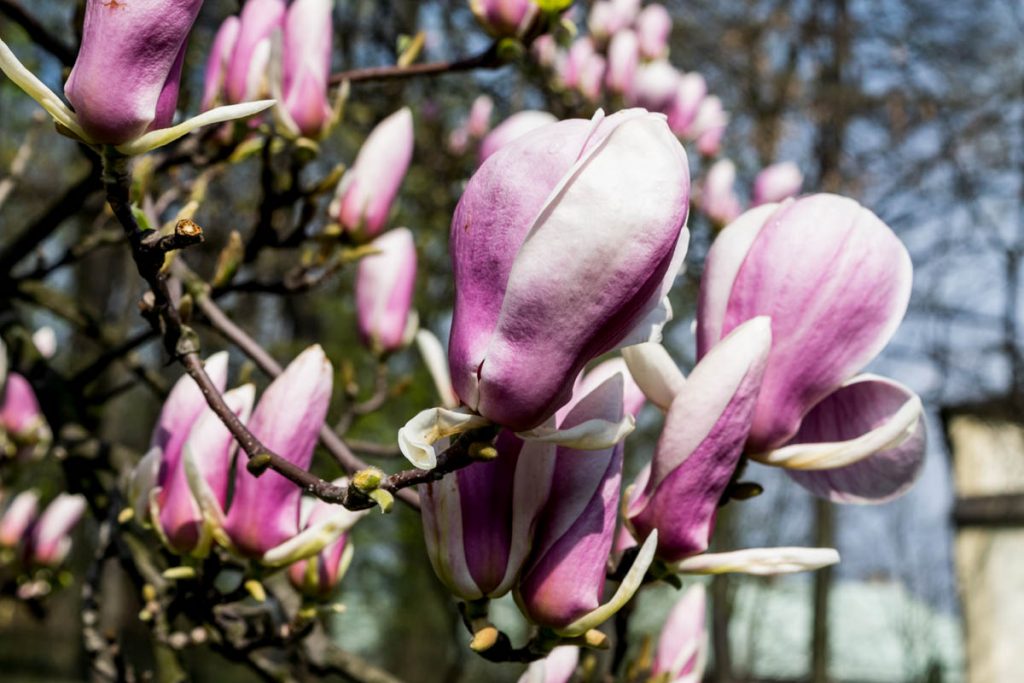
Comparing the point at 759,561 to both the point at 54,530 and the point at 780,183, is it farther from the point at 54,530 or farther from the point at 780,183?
the point at 780,183

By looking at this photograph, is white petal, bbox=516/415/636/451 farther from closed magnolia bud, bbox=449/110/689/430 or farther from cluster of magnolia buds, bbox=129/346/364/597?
cluster of magnolia buds, bbox=129/346/364/597

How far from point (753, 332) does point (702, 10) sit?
13.2ft

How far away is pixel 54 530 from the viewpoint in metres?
1.86

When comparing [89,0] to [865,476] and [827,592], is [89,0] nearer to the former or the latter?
[865,476]

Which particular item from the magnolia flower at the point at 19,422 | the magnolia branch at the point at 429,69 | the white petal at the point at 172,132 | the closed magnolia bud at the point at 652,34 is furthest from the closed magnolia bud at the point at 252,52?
the closed magnolia bud at the point at 652,34

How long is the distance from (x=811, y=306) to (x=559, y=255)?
0.83 ft

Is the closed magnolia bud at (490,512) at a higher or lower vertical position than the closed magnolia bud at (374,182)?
higher

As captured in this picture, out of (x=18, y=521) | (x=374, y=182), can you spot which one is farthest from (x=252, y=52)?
(x=18, y=521)

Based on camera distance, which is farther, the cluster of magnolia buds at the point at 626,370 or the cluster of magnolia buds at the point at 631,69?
the cluster of magnolia buds at the point at 631,69

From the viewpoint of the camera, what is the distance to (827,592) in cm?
412

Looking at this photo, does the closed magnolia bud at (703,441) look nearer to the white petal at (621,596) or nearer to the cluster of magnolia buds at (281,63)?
the white petal at (621,596)

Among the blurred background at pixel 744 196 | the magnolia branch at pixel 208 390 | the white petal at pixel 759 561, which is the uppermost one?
the magnolia branch at pixel 208 390

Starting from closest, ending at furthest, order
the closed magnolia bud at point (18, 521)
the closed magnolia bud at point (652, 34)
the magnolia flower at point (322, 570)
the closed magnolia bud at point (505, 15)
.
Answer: the magnolia flower at point (322, 570)
the closed magnolia bud at point (505, 15)
the closed magnolia bud at point (18, 521)
the closed magnolia bud at point (652, 34)

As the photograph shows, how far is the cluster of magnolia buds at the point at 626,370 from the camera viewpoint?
21.4 inches
